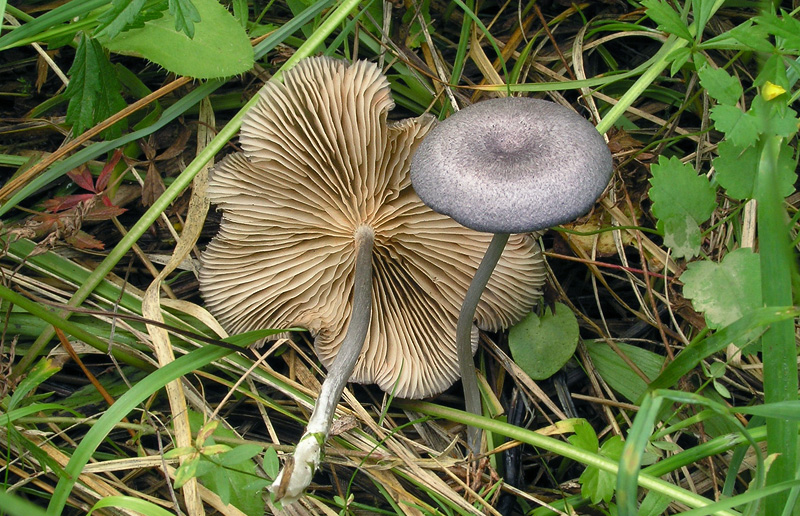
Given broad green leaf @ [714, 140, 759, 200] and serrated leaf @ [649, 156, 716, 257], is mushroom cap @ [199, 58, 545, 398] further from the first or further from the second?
broad green leaf @ [714, 140, 759, 200]

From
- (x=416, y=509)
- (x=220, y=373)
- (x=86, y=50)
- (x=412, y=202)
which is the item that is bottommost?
(x=416, y=509)

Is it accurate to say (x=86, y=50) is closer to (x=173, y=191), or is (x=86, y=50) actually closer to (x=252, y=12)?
(x=173, y=191)

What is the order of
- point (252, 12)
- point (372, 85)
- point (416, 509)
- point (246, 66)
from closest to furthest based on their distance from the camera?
1. point (372, 85)
2. point (416, 509)
3. point (246, 66)
4. point (252, 12)

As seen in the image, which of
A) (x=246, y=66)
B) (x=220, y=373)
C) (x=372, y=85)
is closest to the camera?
(x=372, y=85)

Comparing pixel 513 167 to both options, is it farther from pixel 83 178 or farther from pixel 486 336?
pixel 83 178

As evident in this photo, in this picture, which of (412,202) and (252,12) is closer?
(412,202)

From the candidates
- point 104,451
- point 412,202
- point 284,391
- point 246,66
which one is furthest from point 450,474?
point 246,66

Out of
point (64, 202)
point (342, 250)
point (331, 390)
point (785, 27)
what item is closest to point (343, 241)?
point (342, 250)
